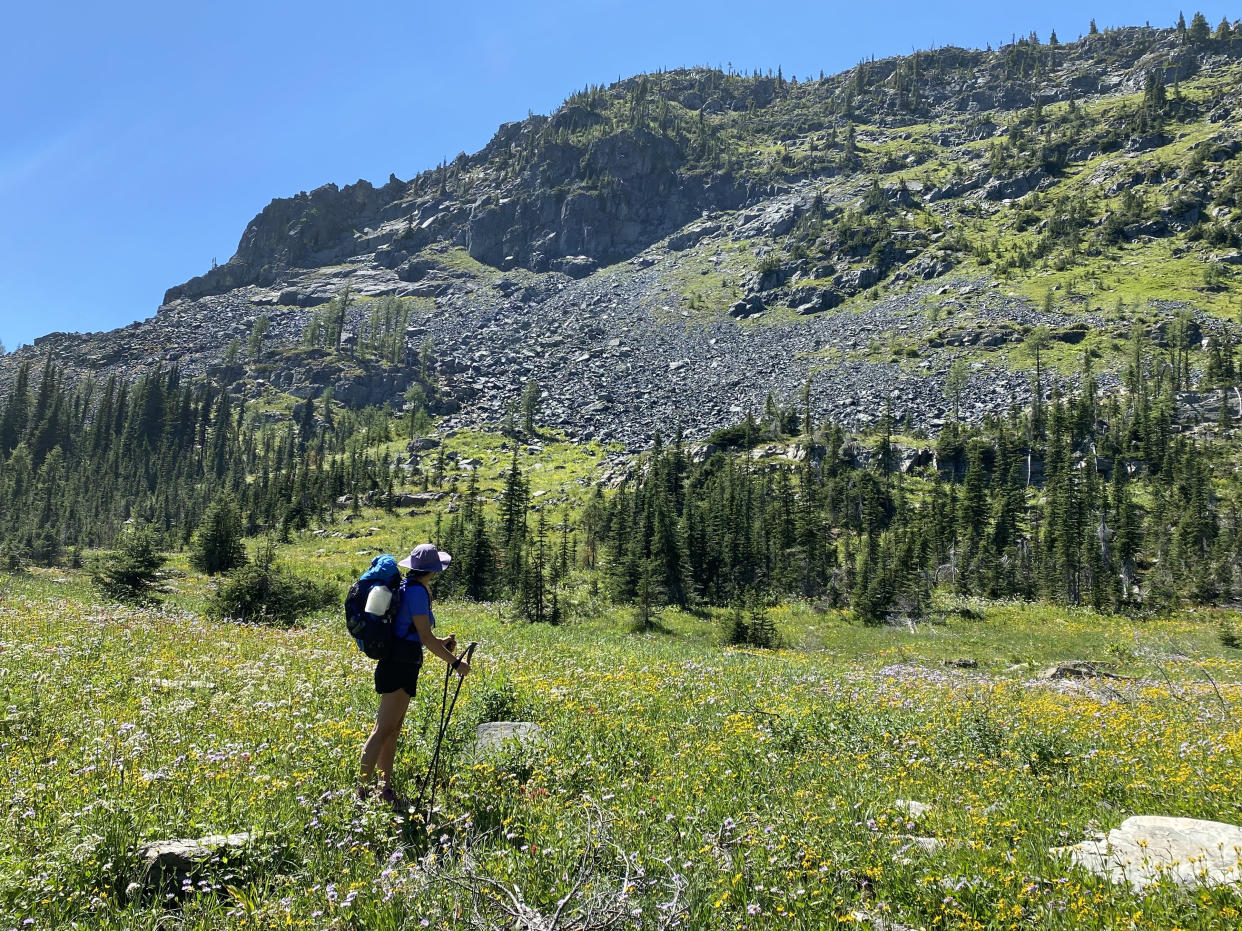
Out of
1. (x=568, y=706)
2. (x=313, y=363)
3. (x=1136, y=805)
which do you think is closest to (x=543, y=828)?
(x=568, y=706)

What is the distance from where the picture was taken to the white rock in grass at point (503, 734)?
7.35m

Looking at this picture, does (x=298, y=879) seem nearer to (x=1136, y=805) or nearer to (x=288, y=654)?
(x=1136, y=805)

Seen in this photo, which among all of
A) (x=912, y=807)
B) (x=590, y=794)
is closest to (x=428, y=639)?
(x=590, y=794)

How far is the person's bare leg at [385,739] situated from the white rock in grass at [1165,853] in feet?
18.6

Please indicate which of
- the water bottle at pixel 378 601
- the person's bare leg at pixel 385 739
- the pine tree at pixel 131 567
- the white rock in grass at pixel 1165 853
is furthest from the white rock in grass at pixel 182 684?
the pine tree at pixel 131 567

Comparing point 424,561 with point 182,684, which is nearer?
point 424,561

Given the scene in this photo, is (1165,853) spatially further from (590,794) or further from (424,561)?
(424,561)

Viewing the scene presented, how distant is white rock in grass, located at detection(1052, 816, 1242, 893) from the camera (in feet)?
14.0

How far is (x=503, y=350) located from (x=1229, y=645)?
156m

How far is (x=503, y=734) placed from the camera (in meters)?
7.97

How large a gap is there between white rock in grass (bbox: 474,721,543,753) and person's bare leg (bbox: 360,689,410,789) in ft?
4.26

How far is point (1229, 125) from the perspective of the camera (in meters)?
173

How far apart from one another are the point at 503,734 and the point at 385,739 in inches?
83.3

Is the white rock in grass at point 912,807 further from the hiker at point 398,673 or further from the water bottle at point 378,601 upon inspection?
the water bottle at point 378,601
